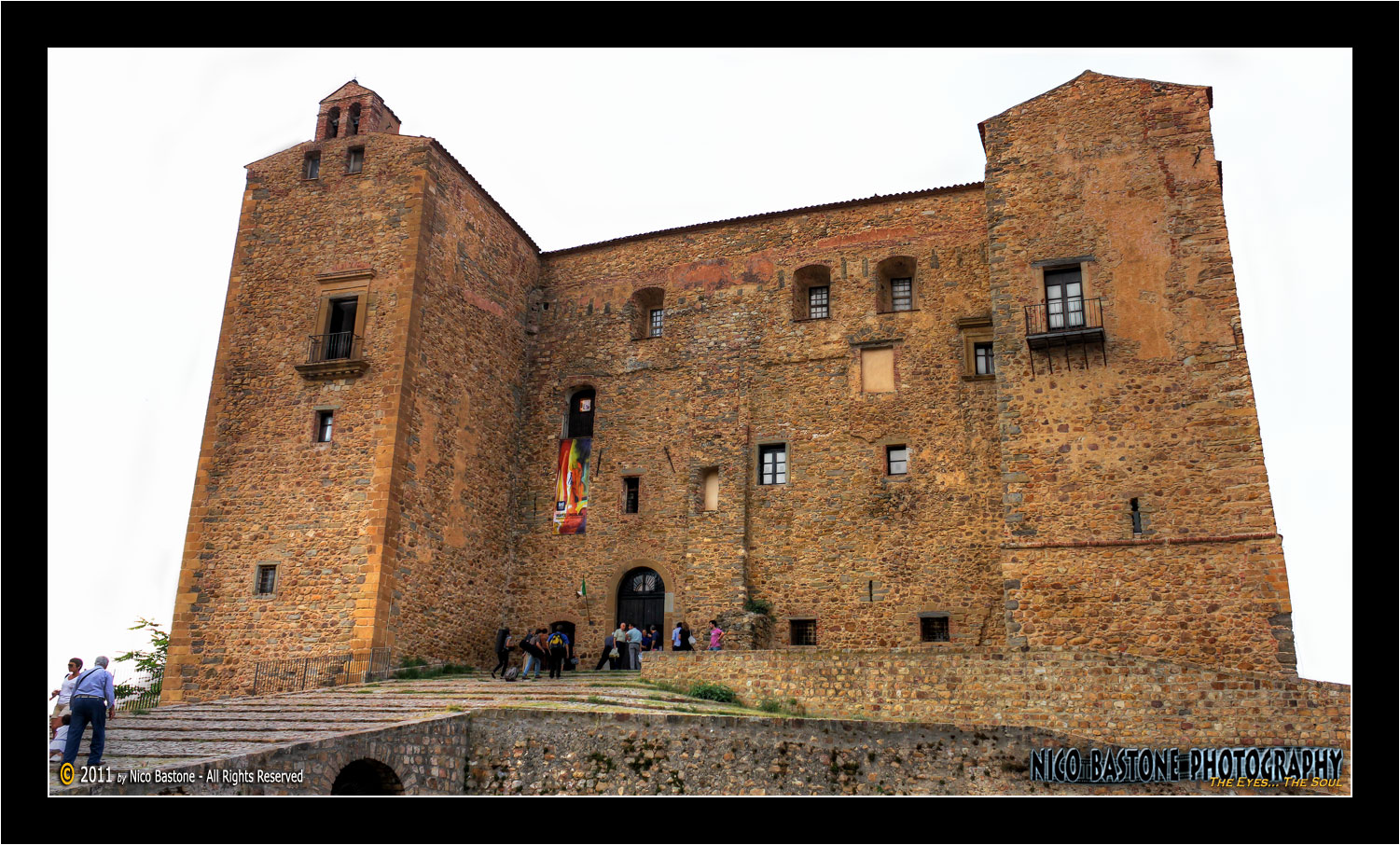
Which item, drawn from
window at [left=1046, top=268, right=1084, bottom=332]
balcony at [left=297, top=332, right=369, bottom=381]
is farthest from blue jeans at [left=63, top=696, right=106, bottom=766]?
window at [left=1046, top=268, right=1084, bottom=332]

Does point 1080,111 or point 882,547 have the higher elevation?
point 1080,111

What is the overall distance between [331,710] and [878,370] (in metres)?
12.3

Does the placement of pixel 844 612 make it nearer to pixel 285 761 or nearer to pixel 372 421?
pixel 372 421

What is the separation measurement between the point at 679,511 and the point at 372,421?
642 cm

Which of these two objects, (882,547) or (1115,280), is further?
(882,547)

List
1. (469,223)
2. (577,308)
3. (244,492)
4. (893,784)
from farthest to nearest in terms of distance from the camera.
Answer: (577,308) < (469,223) < (244,492) < (893,784)

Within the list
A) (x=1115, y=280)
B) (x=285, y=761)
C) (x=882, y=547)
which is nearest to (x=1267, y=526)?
(x=1115, y=280)

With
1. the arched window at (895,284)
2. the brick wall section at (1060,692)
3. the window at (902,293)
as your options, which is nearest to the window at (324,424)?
the brick wall section at (1060,692)

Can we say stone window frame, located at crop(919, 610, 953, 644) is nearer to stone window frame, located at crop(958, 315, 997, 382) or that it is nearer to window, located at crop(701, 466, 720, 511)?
stone window frame, located at crop(958, 315, 997, 382)

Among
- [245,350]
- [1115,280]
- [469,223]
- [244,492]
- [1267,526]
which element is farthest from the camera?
[469,223]

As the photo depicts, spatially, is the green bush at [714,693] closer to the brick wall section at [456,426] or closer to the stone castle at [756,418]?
the stone castle at [756,418]

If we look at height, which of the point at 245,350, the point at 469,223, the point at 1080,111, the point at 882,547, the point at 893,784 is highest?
the point at 1080,111

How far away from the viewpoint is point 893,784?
12289mm

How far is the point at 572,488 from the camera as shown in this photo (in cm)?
2284
